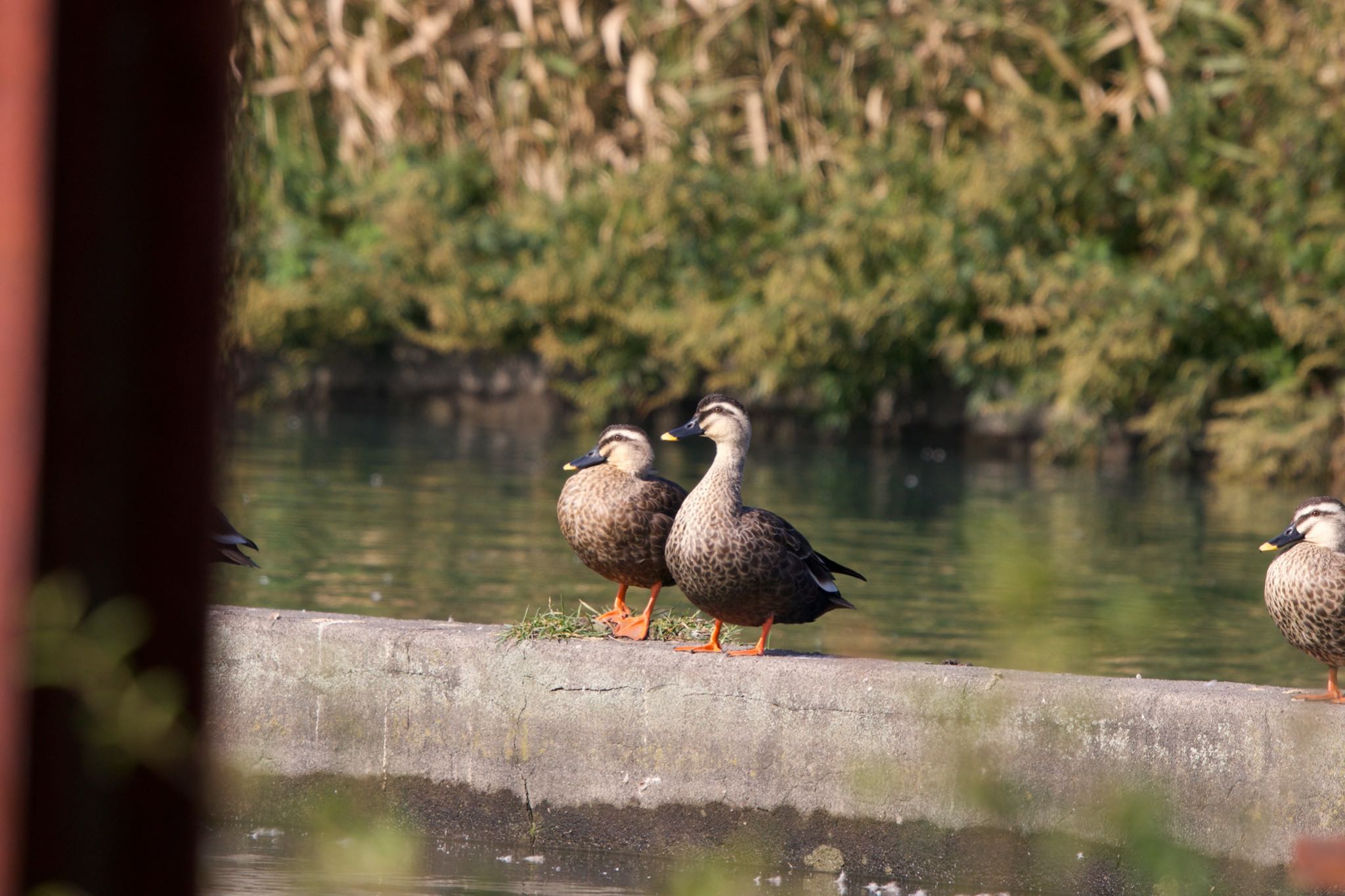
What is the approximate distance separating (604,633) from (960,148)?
17535mm

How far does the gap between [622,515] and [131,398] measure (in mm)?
4830

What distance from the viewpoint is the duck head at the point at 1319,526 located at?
5.45 m

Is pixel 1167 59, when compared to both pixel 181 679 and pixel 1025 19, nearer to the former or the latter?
pixel 1025 19

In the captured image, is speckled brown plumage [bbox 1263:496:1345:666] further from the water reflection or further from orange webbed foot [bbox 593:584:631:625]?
orange webbed foot [bbox 593:584:631:625]

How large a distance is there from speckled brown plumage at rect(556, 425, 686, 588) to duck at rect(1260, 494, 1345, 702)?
1.94 m

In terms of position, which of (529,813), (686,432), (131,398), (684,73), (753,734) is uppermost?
(684,73)

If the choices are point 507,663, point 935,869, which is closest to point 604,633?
point 507,663

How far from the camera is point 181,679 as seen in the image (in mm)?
1009

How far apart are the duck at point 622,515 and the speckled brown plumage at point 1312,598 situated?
1.90m

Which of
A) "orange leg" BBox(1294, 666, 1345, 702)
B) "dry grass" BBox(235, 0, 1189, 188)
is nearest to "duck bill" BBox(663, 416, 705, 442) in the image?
"orange leg" BBox(1294, 666, 1345, 702)

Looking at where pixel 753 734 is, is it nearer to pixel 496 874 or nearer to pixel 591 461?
pixel 496 874

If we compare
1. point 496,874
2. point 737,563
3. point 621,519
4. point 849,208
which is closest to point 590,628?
point 621,519

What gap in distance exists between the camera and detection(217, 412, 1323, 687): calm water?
28.9 ft

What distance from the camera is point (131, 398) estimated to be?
3.23 ft
